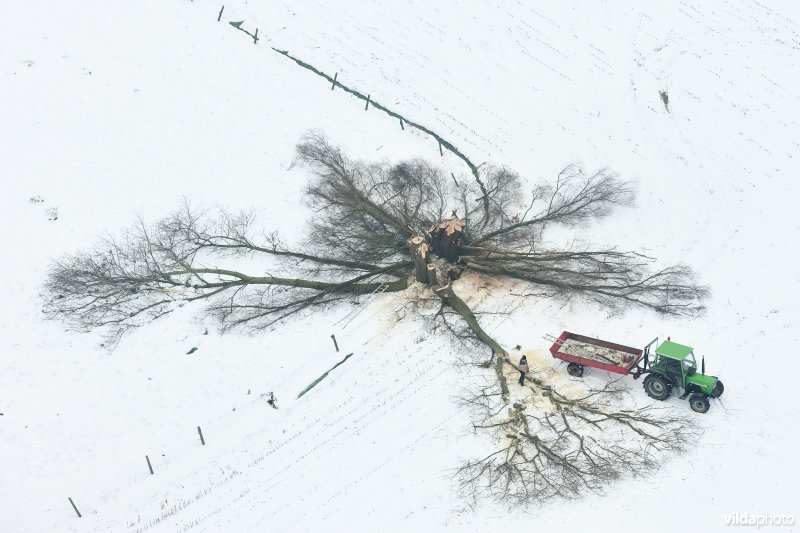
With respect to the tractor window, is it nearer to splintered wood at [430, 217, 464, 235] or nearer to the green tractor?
the green tractor

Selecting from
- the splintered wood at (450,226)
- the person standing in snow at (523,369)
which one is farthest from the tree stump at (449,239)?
the person standing in snow at (523,369)

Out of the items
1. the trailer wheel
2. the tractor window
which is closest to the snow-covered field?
the trailer wheel

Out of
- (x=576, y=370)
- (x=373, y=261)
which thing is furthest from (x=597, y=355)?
(x=373, y=261)

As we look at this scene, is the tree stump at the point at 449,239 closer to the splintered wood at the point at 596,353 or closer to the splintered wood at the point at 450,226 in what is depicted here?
the splintered wood at the point at 450,226

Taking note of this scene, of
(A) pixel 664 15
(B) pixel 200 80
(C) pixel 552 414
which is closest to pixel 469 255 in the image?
(C) pixel 552 414

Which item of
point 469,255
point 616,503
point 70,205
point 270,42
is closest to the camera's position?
point 616,503

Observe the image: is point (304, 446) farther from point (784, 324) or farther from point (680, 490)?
point (784, 324)

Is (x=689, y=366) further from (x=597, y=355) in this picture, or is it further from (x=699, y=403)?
(x=597, y=355)
